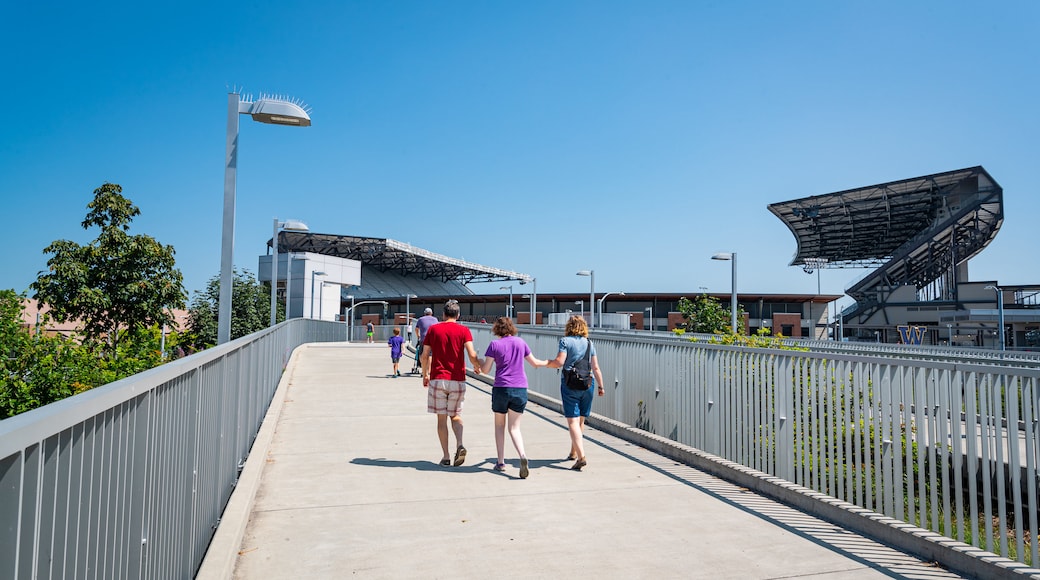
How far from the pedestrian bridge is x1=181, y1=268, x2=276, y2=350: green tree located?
28626 mm

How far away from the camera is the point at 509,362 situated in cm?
755

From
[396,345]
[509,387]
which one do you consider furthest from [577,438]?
[396,345]

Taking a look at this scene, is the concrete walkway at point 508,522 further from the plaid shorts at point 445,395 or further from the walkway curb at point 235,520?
the plaid shorts at point 445,395

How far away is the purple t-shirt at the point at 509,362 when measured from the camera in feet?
24.5

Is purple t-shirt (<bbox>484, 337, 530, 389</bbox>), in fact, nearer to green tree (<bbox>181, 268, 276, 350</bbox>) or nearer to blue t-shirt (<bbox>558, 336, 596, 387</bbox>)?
blue t-shirt (<bbox>558, 336, 596, 387</bbox>)

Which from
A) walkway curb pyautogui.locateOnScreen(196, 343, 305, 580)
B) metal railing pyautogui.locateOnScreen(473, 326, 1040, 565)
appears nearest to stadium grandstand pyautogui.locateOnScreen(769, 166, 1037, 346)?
metal railing pyautogui.locateOnScreen(473, 326, 1040, 565)

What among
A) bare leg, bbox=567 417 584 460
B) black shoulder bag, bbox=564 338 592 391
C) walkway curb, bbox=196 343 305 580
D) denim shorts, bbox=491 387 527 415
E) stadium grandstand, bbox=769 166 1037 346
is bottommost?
walkway curb, bbox=196 343 305 580

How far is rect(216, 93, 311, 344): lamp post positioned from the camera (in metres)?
9.83

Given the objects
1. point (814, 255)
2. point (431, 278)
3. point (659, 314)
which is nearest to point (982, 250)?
point (814, 255)

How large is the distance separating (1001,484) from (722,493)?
2.73 m

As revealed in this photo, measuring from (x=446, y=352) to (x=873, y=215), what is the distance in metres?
75.2

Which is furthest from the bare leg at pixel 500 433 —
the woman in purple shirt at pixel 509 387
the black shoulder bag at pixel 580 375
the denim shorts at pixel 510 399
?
the black shoulder bag at pixel 580 375

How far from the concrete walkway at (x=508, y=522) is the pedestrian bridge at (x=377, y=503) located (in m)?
0.02

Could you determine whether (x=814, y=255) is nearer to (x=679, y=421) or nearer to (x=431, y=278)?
(x=431, y=278)
